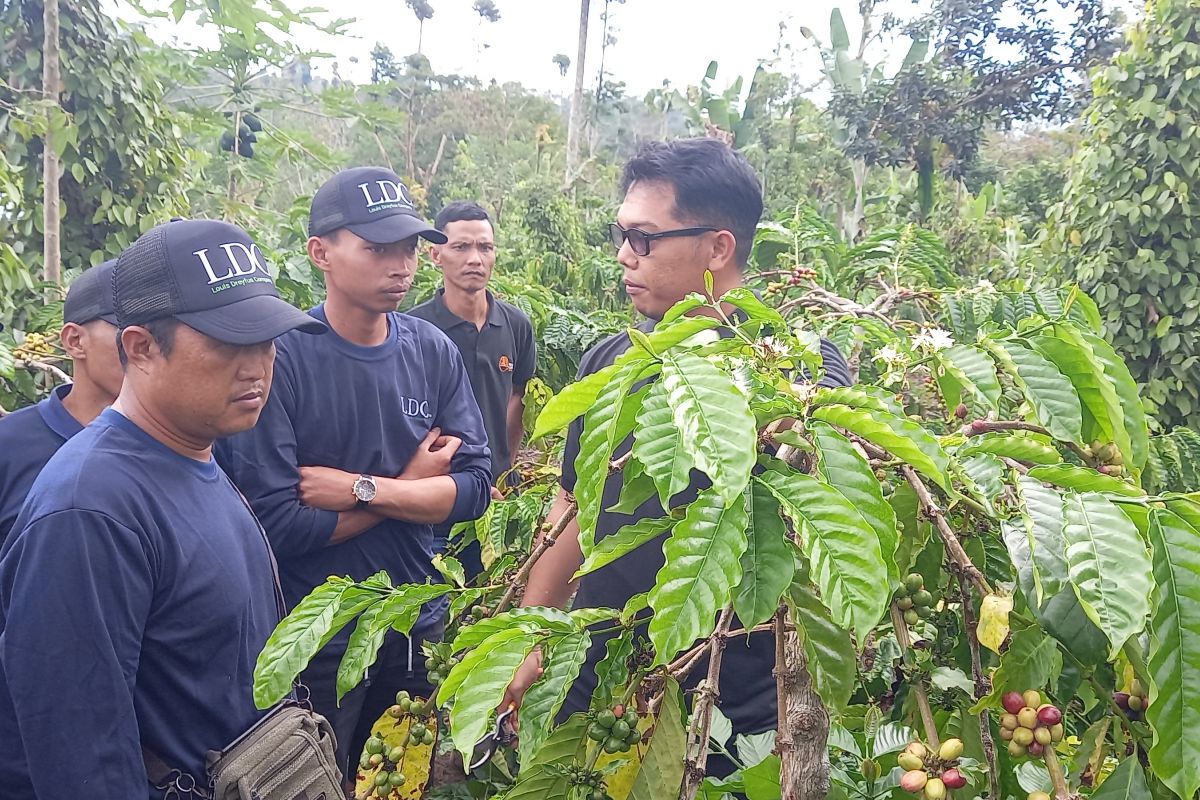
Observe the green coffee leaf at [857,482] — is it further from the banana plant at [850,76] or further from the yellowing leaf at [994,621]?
the banana plant at [850,76]

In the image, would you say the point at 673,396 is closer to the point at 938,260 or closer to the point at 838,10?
the point at 938,260

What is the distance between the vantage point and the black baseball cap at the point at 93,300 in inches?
85.5

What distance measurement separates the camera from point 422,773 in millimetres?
1565

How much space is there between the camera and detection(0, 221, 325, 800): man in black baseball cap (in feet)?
4.20

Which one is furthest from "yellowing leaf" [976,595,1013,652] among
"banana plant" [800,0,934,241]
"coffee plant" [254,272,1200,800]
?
"banana plant" [800,0,934,241]

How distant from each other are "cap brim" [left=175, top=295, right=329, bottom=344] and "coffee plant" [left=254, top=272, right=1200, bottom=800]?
54 cm

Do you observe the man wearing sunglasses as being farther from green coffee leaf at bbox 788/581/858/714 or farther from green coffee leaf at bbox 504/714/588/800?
green coffee leaf at bbox 788/581/858/714

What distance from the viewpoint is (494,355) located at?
144 inches

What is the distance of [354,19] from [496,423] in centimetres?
357

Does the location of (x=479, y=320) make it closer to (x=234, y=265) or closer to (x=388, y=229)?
(x=388, y=229)

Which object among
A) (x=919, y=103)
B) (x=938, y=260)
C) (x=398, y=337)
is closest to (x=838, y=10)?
(x=919, y=103)

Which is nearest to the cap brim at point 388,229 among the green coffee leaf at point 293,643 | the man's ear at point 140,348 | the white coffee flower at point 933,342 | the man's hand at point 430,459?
the man's hand at point 430,459

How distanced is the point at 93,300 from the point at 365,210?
70 centimetres

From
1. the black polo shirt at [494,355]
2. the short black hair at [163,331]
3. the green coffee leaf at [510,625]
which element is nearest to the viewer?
the green coffee leaf at [510,625]
